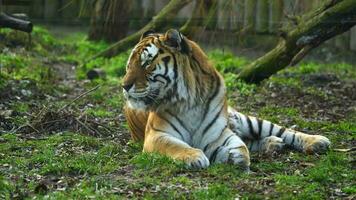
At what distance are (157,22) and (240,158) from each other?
24.3 ft

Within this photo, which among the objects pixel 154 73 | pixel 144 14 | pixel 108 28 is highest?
pixel 154 73

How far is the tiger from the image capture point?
6.46 m

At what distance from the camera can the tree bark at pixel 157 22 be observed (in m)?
12.9

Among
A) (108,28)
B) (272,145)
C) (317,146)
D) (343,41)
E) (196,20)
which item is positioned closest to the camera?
(317,146)

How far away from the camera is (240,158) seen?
6.35 metres

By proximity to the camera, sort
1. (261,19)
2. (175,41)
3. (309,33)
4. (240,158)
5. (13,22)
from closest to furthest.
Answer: (240,158) → (175,41) → (13,22) → (309,33) → (261,19)

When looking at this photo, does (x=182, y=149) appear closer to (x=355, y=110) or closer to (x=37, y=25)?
(x=355, y=110)

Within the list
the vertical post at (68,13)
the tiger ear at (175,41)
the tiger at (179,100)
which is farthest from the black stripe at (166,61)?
the vertical post at (68,13)

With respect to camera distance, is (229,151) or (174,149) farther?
(229,151)

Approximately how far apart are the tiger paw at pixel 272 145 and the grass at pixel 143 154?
0.55ft

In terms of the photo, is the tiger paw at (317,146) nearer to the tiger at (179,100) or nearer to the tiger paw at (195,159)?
the tiger at (179,100)

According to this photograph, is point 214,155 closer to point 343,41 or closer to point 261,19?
point 343,41

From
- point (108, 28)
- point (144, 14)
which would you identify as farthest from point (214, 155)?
point (144, 14)

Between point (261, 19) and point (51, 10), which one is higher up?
point (261, 19)
